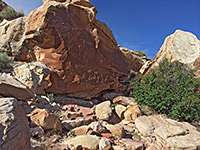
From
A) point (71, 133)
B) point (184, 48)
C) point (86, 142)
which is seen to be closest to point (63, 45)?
point (71, 133)

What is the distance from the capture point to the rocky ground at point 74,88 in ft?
9.64

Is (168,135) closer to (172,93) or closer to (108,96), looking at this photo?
(172,93)

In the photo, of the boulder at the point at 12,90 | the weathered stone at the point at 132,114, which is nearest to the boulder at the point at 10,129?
the boulder at the point at 12,90

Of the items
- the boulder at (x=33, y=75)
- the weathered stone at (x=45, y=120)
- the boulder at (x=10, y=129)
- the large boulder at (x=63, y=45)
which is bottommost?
the weathered stone at (x=45, y=120)

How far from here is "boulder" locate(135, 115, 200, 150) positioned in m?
3.29

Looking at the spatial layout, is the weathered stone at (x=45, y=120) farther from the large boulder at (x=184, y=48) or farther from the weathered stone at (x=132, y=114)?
the large boulder at (x=184, y=48)

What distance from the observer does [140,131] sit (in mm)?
4219

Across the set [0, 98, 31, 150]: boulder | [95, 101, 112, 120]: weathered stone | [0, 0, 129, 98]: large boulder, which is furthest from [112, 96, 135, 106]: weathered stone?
[0, 98, 31, 150]: boulder

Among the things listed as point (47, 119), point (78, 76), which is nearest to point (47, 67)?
point (78, 76)

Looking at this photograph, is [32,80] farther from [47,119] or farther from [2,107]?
[2,107]

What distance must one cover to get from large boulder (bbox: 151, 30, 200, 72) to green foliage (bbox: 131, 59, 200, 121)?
1670mm

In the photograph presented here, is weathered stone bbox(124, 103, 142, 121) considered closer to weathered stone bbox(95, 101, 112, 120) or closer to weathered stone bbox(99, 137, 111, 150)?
weathered stone bbox(95, 101, 112, 120)

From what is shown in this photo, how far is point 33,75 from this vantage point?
16.9 ft

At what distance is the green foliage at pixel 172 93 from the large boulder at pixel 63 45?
283 cm
